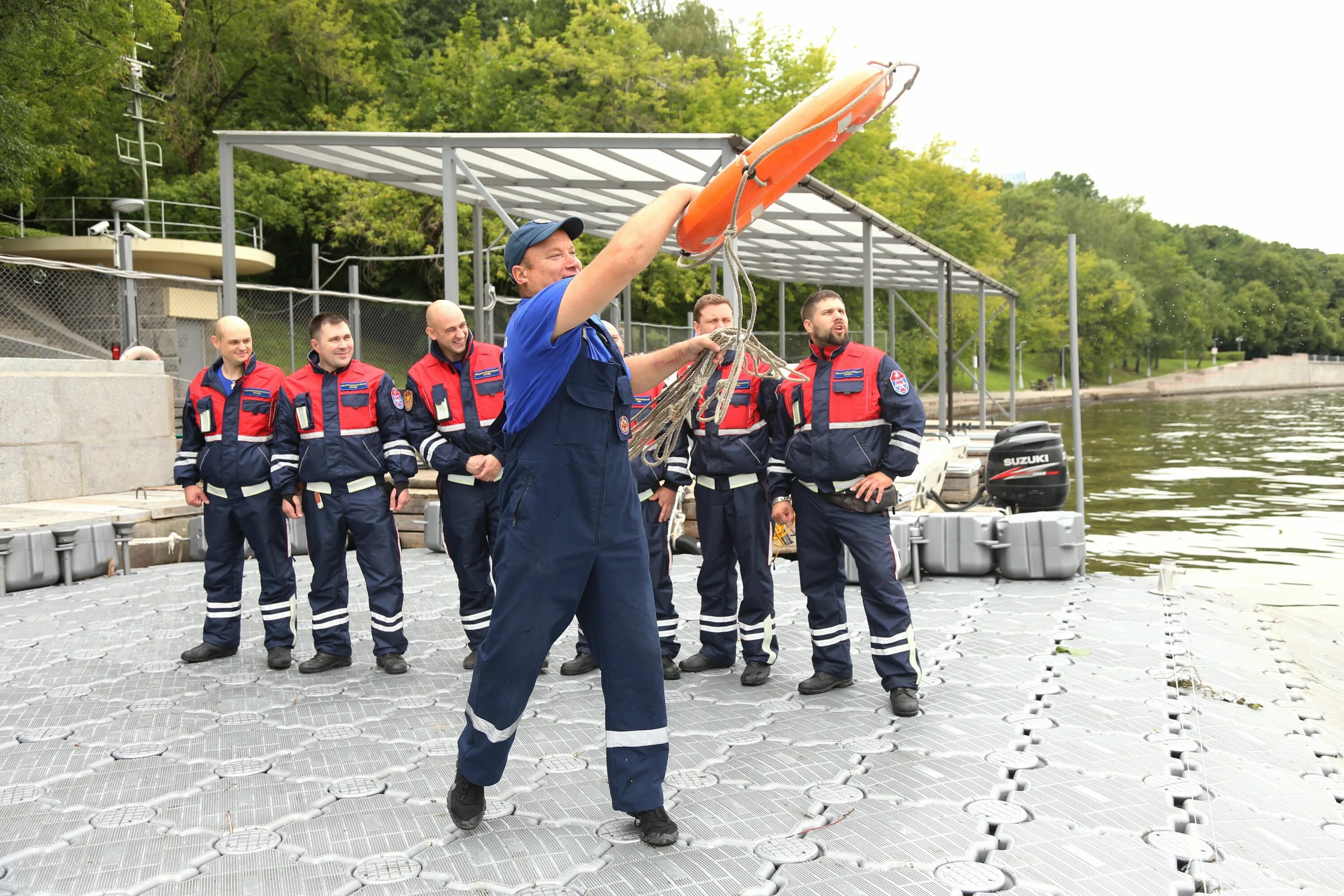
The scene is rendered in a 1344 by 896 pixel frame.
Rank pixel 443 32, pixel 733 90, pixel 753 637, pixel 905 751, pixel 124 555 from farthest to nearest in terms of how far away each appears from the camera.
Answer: pixel 443 32, pixel 733 90, pixel 124 555, pixel 753 637, pixel 905 751

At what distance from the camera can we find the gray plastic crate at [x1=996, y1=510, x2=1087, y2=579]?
24.2ft

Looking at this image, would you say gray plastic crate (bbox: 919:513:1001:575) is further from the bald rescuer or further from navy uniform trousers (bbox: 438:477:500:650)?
the bald rescuer

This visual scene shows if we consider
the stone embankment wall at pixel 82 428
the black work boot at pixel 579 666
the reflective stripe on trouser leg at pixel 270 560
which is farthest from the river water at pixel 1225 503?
the stone embankment wall at pixel 82 428

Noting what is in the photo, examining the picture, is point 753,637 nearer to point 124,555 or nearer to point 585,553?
point 585,553

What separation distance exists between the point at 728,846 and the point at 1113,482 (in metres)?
19.1

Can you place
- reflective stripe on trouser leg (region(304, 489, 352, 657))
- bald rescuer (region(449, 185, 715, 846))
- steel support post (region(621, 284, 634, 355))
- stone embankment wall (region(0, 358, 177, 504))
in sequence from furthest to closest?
steel support post (region(621, 284, 634, 355)) < stone embankment wall (region(0, 358, 177, 504)) < reflective stripe on trouser leg (region(304, 489, 352, 657)) < bald rescuer (region(449, 185, 715, 846))

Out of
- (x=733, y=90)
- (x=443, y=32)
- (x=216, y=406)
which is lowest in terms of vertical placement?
(x=216, y=406)

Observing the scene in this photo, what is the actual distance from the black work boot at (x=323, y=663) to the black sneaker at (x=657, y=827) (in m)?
2.80

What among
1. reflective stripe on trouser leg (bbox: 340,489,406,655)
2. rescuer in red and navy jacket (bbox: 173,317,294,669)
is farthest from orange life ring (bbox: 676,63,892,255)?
rescuer in red and navy jacket (bbox: 173,317,294,669)

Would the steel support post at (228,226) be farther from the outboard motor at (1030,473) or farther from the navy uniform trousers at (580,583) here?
the outboard motor at (1030,473)

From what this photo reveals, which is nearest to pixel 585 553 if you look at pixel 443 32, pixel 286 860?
pixel 286 860

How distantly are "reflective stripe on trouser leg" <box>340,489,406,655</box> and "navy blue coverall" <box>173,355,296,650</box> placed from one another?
53cm

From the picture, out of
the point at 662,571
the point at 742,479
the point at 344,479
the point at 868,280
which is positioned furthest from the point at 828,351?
the point at 868,280

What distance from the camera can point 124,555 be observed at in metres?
8.28
